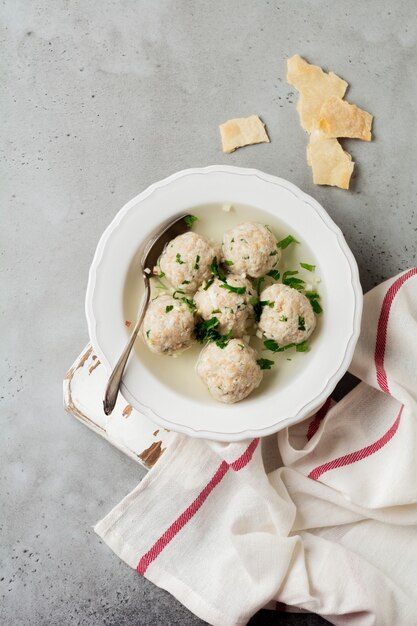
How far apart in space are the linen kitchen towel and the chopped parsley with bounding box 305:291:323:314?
0.63 ft

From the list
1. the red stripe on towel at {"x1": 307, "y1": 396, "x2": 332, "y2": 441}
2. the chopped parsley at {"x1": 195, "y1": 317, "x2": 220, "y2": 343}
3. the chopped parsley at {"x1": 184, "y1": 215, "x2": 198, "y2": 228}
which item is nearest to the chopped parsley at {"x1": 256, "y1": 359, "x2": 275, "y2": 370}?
the chopped parsley at {"x1": 195, "y1": 317, "x2": 220, "y2": 343}

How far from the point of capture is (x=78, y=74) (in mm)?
1804

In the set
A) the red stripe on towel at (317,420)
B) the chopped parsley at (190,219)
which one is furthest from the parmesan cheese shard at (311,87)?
the red stripe on towel at (317,420)

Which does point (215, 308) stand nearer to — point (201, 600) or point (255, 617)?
point (201, 600)

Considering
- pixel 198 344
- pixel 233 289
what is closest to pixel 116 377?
pixel 198 344

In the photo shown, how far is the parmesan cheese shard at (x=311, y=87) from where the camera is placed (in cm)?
175

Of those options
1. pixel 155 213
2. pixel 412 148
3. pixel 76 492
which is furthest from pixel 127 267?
pixel 412 148

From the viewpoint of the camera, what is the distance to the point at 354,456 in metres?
1.59

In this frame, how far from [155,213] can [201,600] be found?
0.97 meters

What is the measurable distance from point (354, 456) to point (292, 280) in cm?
48

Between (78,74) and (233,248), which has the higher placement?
(78,74)

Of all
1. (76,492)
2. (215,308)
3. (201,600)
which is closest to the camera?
(215,308)

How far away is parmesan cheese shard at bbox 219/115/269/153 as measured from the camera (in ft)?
5.72

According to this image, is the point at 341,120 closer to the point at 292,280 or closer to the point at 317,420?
the point at 292,280
